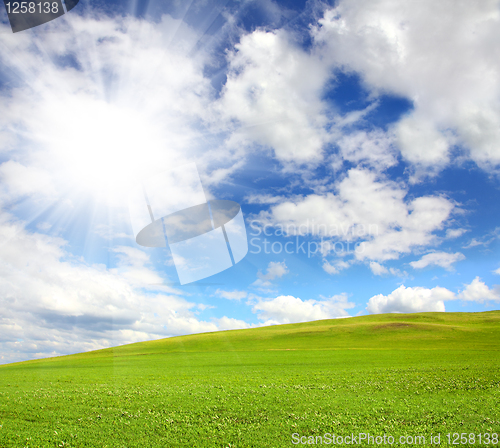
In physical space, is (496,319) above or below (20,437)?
below

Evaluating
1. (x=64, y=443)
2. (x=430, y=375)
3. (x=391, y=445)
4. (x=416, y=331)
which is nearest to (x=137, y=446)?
(x=64, y=443)

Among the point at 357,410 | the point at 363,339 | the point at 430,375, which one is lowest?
the point at 363,339

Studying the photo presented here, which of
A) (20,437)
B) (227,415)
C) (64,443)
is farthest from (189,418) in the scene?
(20,437)

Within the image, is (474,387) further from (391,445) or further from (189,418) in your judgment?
(189,418)

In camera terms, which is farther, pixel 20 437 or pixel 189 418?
pixel 189 418

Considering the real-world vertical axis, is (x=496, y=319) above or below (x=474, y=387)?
below

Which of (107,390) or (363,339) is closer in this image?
(107,390)

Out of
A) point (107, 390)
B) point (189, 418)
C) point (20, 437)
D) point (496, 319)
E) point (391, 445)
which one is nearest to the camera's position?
point (391, 445)

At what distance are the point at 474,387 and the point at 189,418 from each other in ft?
56.3

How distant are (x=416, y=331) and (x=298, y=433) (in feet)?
226

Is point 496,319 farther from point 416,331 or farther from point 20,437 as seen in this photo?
point 20,437

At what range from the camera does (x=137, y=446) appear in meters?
11.0

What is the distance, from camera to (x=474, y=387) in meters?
18.0

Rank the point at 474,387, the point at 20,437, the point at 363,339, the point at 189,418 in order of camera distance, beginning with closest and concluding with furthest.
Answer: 1. the point at 20,437
2. the point at 189,418
3. the point at 474,387
4. the point at 363,339
